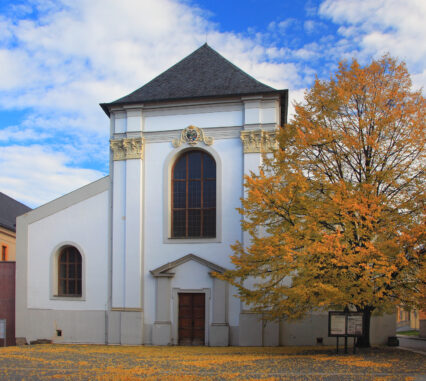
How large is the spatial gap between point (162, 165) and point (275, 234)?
28.1ft

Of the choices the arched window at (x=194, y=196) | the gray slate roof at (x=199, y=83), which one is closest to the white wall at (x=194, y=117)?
the gray slate roof at (x=199, y=83)

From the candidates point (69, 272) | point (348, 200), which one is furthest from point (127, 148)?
point (348, 200)

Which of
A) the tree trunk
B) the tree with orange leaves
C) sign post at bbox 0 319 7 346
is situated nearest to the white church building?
sign post at bbox 0 319 7 346

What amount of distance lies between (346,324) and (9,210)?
33.4 metres

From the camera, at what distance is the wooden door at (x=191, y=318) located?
21.1 metres

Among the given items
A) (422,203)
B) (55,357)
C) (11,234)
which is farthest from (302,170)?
(11,234)

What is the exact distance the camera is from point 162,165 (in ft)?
74.0

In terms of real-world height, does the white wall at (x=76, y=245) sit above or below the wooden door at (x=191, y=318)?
above

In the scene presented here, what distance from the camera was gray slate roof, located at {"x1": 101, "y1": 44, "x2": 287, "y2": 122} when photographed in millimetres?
22266

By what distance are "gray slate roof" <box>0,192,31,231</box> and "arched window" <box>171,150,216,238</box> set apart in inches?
766

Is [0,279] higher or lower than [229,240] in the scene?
lower

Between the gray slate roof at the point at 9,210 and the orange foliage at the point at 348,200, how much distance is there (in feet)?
85.8

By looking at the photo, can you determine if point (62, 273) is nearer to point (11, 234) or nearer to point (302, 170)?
point (302, 170)

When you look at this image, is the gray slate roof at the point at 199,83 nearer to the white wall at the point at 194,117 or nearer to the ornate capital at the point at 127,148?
the white wall at the point at 194,117
